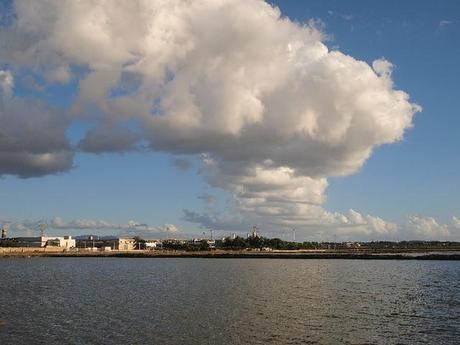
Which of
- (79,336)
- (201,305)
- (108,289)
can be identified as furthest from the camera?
(108,289)

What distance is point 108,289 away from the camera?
84000 mm

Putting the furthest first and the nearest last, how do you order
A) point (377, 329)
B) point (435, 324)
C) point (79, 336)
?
point (435, 324), point (377, 329), point (79, 336)

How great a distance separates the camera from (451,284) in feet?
315

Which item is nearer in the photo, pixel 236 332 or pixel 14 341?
pixel 14 341

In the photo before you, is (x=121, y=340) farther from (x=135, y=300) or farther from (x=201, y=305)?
(x=135, y=300)

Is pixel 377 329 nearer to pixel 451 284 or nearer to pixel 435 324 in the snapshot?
pixel 435 324

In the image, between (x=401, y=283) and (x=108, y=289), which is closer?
(x=108, y=289)

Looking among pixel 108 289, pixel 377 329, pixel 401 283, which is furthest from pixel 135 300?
pixel 401 283

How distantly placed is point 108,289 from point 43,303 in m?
18.8

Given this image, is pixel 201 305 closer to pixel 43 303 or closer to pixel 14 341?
pixel 43 303

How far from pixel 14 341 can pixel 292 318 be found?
88.5ft

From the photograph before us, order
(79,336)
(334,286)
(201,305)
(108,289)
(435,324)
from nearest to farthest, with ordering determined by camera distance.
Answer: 1. (79,336)
2. (435,324)
3. (201,305)
4. (108,289)
5. (334,286)

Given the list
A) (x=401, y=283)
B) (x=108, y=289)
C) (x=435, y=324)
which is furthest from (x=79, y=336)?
(x=401, y=283)

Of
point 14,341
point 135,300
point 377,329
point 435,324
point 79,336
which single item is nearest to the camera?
point 14,341
